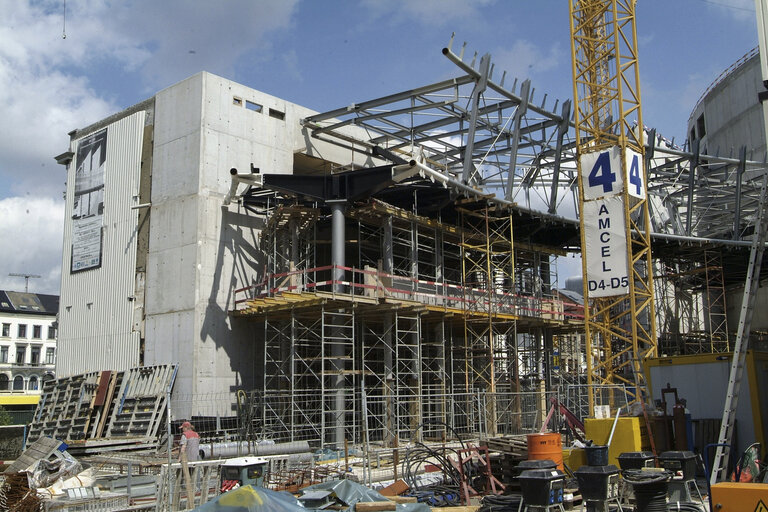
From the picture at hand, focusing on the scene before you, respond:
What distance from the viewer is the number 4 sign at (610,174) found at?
27141mm

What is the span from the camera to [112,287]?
34.8 metres

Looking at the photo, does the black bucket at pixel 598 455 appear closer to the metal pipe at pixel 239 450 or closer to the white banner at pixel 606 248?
the metal pipe at pixel 239 450

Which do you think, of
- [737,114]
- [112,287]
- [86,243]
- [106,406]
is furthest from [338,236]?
[737,114]

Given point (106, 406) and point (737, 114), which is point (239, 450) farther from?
point (737, 114)

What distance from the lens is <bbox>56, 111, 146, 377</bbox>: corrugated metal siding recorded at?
34000 mm

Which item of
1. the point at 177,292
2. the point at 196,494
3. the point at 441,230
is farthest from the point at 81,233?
the point at 196,494

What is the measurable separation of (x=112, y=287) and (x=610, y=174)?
23.3 metres

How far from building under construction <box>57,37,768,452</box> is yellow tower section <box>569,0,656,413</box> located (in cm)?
196

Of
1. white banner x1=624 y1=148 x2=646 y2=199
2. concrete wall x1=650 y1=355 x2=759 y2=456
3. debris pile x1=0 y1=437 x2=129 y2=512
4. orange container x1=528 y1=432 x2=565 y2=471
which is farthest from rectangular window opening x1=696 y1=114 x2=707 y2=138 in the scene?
debris pile x1=0 y1=437 x2=129 y2=512

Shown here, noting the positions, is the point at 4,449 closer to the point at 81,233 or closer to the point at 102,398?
the point at 102,398

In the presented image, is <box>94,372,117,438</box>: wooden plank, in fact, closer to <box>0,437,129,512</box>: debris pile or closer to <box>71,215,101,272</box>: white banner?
<box>71,215,101,272</box>: white banner

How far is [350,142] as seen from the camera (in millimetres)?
37438

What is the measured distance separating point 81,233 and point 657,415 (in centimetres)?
3047

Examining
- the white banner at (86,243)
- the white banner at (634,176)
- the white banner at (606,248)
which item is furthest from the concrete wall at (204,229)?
the white banner at (634,176)
